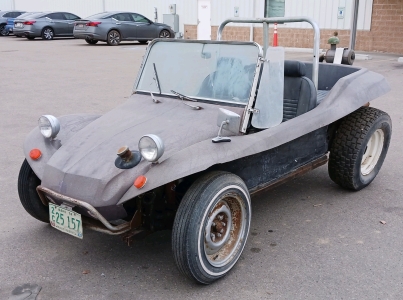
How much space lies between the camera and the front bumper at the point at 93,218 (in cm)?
310

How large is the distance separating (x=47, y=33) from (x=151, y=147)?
22.3 m

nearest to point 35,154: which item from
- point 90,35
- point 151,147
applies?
point 151,147

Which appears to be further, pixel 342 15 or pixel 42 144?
pixel 342 15

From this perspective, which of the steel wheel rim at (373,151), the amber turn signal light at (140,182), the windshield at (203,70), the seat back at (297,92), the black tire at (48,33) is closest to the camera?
the amber turn signal light at (140,182)

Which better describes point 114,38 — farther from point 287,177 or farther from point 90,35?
point 287,177

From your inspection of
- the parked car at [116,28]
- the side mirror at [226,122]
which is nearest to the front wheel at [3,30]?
the parked car at [116,28]

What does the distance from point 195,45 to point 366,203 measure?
6.86 feet

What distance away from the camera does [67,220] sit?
3.29 metres

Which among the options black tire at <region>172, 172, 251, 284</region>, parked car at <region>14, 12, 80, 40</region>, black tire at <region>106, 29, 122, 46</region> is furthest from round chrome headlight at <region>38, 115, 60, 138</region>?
parked car at <region>14, 12, 80, 40</region>

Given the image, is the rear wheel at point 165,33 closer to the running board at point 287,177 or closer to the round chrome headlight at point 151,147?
the running board at point 287,177

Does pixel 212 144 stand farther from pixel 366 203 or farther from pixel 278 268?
pixel 366 203

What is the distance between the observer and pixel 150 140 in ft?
10.3

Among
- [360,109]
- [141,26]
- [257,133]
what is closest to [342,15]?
[141,26]

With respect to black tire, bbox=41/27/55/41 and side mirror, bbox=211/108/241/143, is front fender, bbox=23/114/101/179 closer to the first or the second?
side mirror, bbox=211/108/241/143
